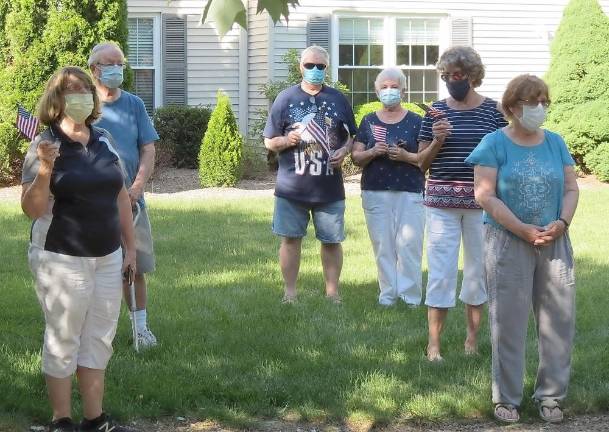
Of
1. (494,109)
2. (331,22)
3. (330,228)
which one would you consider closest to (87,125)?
(494,109)

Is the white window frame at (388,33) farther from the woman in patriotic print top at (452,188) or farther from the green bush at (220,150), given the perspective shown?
the woman in patriotic print top at (452,188)

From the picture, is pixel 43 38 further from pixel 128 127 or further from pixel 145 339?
pixel 145 339

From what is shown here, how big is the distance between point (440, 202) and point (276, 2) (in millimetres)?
3336

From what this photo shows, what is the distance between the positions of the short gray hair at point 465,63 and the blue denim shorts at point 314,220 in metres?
2.01

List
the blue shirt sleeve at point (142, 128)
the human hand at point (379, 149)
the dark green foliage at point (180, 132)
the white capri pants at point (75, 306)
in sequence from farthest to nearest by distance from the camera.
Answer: the dark green foliage at point (180, 132) → the human hand at point (379, 149) → the blue shirt sleeve at point (142, 128) → the white capri pants at point (75, 306)

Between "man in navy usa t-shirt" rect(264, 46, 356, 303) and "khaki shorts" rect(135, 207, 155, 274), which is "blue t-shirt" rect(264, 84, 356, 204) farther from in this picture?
"khaki shorts" rect(135, 207, 155, 274)

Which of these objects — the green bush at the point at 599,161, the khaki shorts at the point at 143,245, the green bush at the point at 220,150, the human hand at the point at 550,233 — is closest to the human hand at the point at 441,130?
the human hand at the point at 550,233

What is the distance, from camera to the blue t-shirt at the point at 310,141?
27.4 ft

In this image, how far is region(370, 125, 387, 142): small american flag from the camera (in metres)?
8.31

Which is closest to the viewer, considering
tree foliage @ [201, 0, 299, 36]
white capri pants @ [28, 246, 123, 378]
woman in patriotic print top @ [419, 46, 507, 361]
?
tree foliage @ [201, 0, 299, 36]

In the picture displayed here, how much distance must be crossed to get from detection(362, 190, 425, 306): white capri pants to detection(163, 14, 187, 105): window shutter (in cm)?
1014

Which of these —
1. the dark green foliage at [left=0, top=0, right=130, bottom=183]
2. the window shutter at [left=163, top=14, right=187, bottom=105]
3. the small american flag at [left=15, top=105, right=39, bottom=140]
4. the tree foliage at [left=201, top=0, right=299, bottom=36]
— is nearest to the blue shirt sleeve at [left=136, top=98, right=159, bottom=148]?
the small american flag at [left=15, top=105, right=39, bottom=140]

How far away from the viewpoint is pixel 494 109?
682cm

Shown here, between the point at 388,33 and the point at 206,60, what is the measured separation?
3.10 meters
